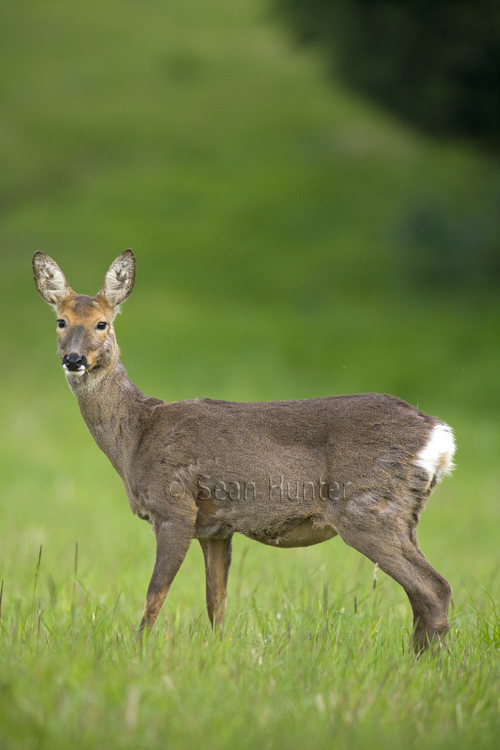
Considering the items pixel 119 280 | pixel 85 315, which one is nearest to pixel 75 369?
pixel 85 315

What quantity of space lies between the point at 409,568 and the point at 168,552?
3.98ft

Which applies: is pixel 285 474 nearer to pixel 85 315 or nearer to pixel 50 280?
pixel 85 315

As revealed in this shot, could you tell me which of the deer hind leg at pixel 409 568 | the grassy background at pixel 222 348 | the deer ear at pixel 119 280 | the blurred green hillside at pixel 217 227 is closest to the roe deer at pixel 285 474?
the deer hind leg at pixel 409 568

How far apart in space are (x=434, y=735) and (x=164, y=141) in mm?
Answer: 26824

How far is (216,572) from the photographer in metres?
4.94

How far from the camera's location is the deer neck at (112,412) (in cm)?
490

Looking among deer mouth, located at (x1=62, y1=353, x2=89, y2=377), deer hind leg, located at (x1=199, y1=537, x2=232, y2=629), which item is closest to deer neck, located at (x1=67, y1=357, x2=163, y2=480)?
deer mouth, located at (x1=62, y1=353, x2=89, y2=377)

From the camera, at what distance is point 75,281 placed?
18.7 meters

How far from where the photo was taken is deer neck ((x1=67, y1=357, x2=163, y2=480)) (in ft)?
16.1

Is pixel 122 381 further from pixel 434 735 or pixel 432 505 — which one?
pixel 432 505

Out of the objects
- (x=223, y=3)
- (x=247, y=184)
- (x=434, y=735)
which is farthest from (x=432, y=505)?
(x=223, y=3)

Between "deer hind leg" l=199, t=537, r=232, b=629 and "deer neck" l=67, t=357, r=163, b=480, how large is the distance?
2.11 feet

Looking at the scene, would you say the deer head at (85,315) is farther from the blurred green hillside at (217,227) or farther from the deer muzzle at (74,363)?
the blurred green hillside at (217,227)

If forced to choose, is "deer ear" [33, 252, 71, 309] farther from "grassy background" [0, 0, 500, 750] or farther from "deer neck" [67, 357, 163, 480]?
"grassy background" [0, 0, 500, 750]
